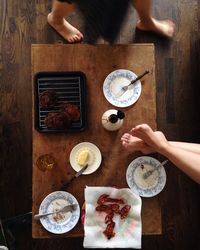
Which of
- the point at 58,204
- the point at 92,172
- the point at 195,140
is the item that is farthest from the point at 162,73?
the point at 58,204

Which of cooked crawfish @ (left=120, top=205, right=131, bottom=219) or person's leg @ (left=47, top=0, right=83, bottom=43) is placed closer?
cooked crawfish @ (left=120, top=205, right=131, bottom=219)

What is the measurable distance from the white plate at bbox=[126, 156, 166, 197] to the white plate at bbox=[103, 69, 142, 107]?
0.85 feet

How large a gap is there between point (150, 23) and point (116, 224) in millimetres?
1210

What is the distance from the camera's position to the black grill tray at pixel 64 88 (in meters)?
1.48

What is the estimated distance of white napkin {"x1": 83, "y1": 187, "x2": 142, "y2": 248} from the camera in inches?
55.1

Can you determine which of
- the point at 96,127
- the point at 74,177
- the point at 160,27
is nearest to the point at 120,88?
the point at 96,127

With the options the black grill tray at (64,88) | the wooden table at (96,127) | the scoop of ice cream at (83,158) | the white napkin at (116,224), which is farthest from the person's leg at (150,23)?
the white napkin at (116,224)

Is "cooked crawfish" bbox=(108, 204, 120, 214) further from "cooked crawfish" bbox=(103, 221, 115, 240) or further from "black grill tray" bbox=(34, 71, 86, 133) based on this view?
"black grill tray" bbox=(34, 71, 86, 133)

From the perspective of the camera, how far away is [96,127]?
4.92 feet

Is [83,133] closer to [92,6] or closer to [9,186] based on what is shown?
[92,6]

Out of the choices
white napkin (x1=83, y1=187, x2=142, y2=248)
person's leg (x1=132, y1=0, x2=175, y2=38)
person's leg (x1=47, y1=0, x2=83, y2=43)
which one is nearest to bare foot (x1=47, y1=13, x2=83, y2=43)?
person's leg (x1=47, y1=0, x2=83, y2=43)

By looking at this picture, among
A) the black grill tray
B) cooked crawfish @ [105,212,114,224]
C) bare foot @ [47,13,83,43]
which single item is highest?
bare foot @ [47,13,83,43]

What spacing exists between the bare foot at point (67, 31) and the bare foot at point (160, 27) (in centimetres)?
38

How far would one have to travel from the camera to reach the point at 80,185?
1.47 m
